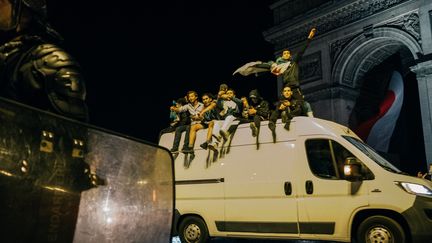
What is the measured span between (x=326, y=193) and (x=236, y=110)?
3.44 metres

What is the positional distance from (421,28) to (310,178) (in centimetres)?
1430

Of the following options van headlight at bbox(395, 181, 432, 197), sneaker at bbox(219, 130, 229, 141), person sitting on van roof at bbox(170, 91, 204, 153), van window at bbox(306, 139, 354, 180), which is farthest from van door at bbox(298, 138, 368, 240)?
person sitting on van roof at bbox(170, 91, 204, 153)

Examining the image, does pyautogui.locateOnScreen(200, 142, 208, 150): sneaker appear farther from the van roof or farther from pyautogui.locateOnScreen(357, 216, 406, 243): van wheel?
pyautogui.locateOnScreen(357, 216, 406, 243): van wheel

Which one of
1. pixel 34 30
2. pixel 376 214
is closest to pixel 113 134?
pixel 34 30

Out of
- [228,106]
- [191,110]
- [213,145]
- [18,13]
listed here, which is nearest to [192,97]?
[191,110]

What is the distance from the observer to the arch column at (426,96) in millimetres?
17016

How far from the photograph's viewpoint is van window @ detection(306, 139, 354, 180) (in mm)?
6629

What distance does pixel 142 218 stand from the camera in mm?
1374

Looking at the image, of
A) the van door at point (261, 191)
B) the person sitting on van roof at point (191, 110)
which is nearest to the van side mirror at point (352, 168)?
the van door at point (261, 191)

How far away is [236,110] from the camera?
942cm

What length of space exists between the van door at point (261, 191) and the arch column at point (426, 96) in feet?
40.4

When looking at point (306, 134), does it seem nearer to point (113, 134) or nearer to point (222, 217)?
point (222, 217)

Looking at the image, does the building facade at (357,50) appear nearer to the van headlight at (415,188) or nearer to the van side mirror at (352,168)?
the van headlight at (415,188)

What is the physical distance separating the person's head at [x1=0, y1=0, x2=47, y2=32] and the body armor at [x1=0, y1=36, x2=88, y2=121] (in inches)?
2.6
